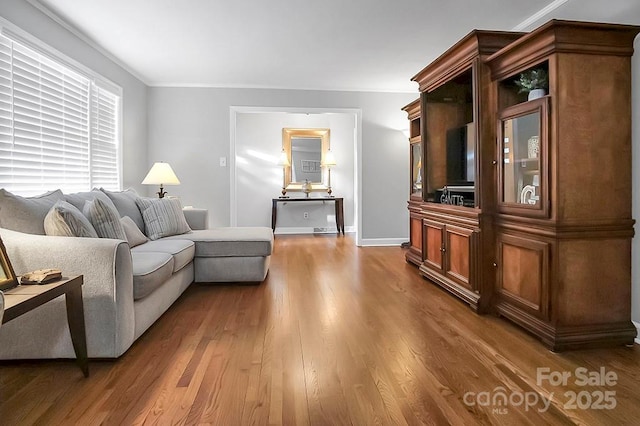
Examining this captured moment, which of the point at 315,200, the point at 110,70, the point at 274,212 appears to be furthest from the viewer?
the point at 274,212

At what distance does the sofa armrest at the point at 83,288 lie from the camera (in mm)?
1859

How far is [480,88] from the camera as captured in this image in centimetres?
270

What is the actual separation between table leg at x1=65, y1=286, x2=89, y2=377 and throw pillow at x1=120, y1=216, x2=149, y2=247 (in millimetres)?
1256

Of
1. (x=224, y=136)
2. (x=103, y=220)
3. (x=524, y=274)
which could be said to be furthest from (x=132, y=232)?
(x=524, y=274)

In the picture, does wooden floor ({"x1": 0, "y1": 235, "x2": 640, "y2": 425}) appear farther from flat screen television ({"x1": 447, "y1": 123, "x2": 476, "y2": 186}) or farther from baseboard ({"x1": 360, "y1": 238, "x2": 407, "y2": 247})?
baseboard ({"x1": 360, "y1": 238, "x2": 407, "y2": 247})

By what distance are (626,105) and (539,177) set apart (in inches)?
24.2

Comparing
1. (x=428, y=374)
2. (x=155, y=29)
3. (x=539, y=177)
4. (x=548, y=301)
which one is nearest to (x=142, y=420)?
(x=428, y=374)

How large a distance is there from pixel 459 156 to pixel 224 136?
324 centimetres

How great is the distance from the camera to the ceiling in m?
2.95

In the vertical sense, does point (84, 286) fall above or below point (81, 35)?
below

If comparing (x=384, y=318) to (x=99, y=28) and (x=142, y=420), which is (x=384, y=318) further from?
(x=99, y=28)

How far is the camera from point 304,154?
7449mm

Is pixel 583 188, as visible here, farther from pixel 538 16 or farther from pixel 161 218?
pixel 161 218

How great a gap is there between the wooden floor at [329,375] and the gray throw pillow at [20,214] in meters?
0.72
